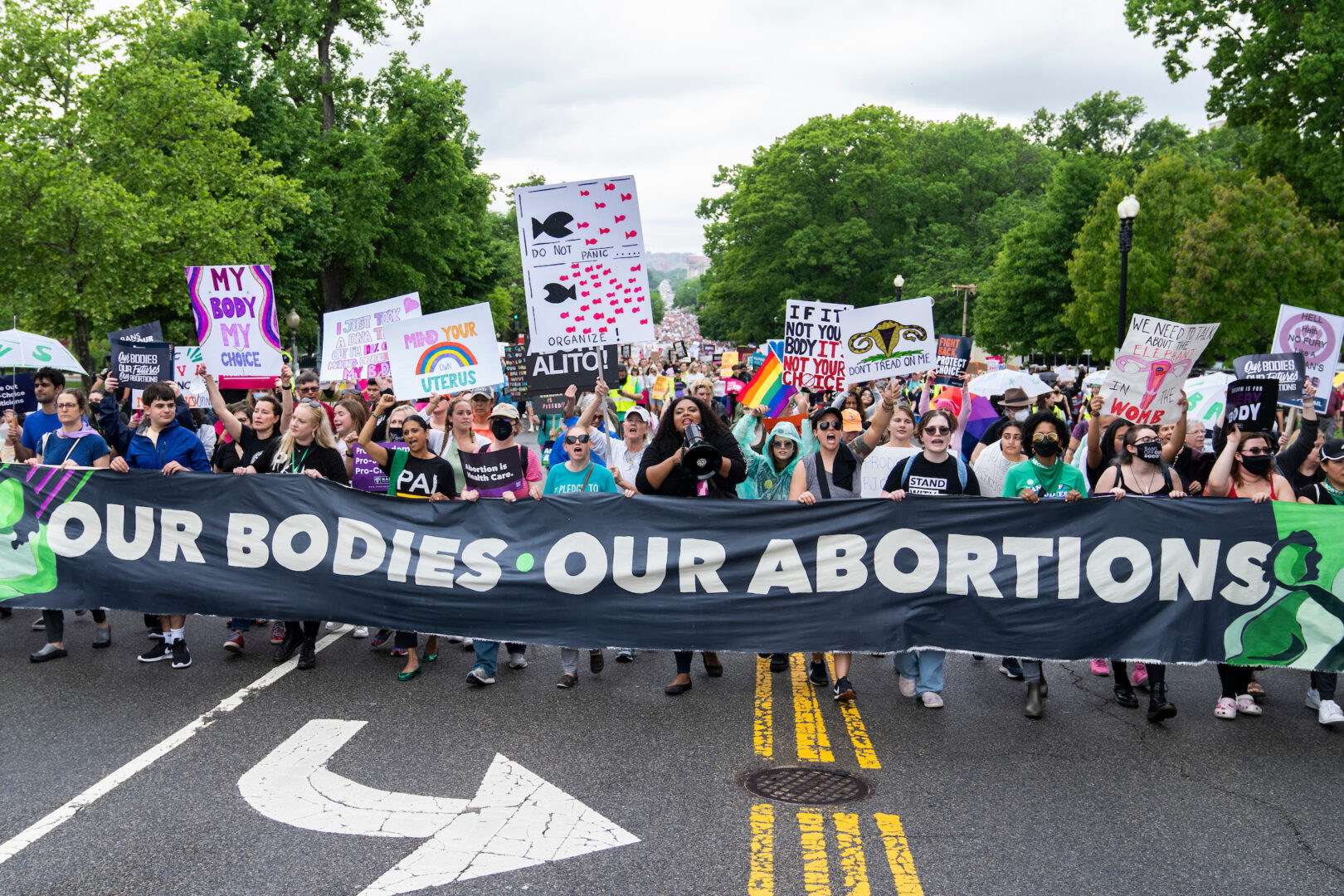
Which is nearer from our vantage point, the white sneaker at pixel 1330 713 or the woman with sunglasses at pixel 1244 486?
the white sneaker at pixel 1330 713

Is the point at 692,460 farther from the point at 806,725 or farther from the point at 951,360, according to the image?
the point at 951,360

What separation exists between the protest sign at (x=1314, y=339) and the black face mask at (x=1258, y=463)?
4298mm

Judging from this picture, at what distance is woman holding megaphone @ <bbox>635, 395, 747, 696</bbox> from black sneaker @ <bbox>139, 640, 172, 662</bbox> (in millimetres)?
3547

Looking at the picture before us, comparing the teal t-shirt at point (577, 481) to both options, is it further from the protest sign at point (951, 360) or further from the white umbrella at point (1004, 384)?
the white umbrella at point (1004, 384)

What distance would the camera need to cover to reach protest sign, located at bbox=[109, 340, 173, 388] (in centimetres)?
1047

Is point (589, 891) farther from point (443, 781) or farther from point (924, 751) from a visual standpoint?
point (924, 751)

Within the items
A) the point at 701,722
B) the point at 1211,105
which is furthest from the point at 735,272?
the point at 701,722

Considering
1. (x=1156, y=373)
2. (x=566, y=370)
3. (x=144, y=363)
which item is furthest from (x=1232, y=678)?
(x=144, y=363)

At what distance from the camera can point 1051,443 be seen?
6.92 meters

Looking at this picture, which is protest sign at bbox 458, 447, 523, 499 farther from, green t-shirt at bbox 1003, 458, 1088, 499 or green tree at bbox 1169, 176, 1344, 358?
green tree at bbox 1169, 176, 1344, 358

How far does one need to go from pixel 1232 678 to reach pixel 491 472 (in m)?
4.96

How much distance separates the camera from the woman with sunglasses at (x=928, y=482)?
679cm

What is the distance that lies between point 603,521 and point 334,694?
205cm

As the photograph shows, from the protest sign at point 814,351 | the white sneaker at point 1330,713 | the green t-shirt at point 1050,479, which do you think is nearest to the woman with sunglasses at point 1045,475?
the green t-shirt at point 1050,479
